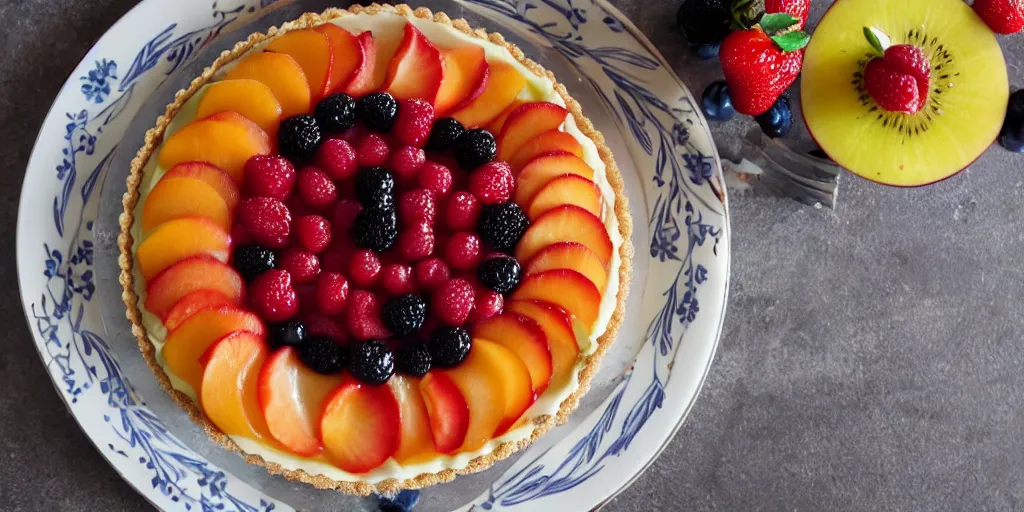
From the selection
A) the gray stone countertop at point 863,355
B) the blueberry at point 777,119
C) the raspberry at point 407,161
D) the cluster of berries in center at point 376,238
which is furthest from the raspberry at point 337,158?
the blueberry at point 777,119

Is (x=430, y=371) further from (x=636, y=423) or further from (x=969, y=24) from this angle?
(x=969, y=24)

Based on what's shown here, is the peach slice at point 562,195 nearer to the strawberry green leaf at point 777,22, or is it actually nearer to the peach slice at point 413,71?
the peach slice at point 413,71

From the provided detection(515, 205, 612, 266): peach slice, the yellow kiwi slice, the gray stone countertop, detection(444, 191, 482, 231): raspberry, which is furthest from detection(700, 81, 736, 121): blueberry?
detection(444, 191, 482, 231): raspberry

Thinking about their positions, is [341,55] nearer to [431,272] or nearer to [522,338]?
[431,272]

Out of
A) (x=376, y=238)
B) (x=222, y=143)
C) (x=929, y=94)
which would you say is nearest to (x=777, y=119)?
(x=929, y=94)

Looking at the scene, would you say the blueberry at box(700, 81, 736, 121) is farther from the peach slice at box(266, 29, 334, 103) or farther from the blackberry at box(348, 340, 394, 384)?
the blackberry at box(348, 340, 394, 384)

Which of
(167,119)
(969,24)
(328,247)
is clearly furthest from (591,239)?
(969,24)
